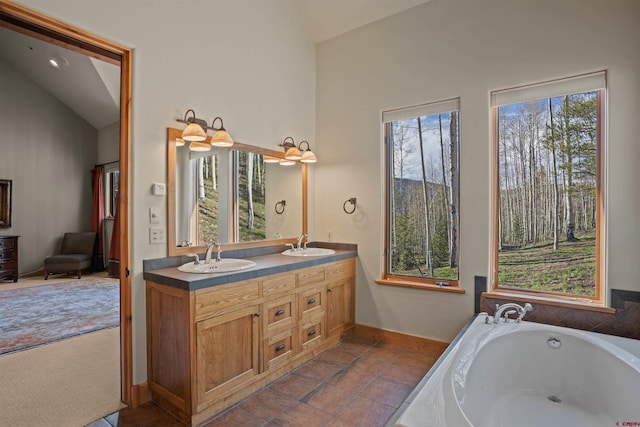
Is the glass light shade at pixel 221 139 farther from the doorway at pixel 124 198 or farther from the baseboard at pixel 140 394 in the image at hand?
the baseboard at pixel 140 394

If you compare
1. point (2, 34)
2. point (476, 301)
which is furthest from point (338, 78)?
point (2, 34)

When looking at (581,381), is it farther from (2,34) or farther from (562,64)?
(2,34)

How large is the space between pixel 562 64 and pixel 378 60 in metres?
1.54

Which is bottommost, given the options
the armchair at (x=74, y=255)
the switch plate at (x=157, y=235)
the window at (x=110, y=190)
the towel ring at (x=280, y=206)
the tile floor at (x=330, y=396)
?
the tile floor at (x=330, y=396)

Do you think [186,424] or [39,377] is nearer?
[186,424]

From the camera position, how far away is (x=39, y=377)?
8.03 feet

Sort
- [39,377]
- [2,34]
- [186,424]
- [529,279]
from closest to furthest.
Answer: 1. [186,424]
2. [39,377]
3. [529,279]
4. [2,34]

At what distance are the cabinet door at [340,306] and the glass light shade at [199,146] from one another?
1.58 metres

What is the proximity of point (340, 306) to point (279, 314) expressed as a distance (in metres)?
0.89

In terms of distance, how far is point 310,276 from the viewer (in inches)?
111

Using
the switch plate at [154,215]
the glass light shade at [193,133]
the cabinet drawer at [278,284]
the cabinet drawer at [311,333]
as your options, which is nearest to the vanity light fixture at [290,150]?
the glass light shade at [193,133]

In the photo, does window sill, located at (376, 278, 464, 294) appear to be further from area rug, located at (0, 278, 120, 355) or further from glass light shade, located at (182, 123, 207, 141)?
area rug, located at (0, 278, 120, 355)

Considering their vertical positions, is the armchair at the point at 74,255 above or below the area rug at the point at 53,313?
above

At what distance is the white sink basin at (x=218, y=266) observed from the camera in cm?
218
